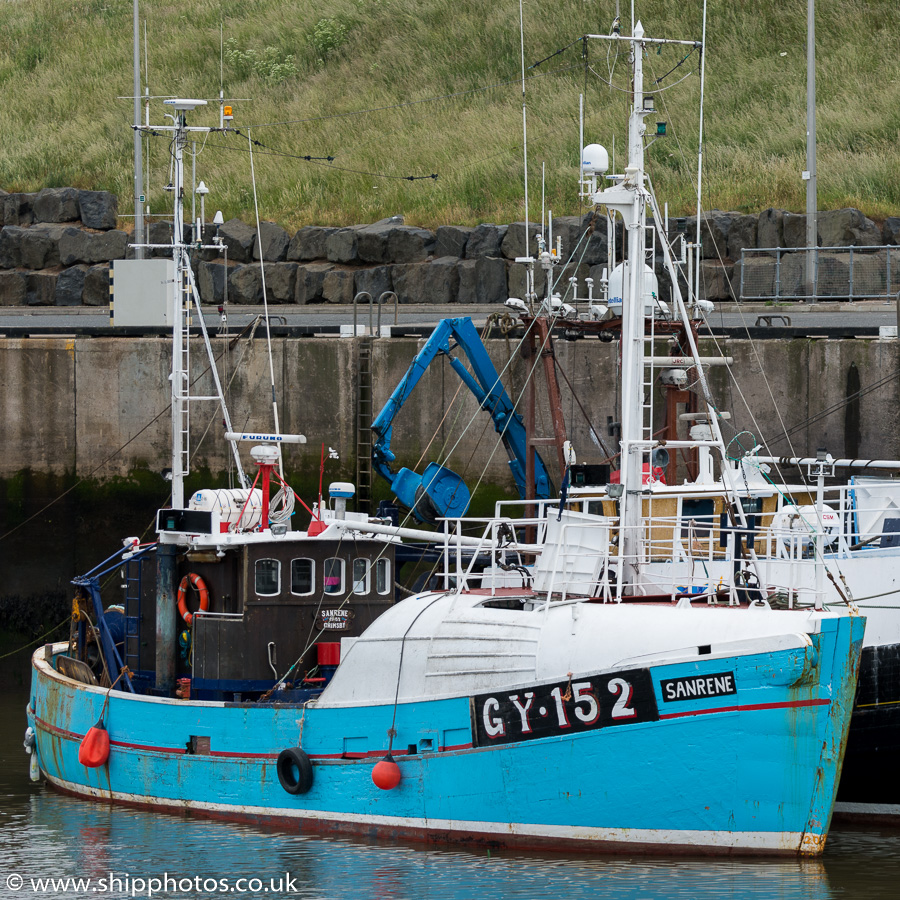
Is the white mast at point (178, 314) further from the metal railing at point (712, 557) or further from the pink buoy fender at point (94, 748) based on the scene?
the metal railing at point (712, 557)

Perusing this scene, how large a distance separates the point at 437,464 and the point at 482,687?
16.8 feet

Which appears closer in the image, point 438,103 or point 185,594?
point 185,594

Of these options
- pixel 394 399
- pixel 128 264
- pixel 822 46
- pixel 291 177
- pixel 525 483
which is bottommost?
pixel 525 483

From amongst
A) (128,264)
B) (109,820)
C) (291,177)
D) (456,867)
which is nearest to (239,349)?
(128,264)

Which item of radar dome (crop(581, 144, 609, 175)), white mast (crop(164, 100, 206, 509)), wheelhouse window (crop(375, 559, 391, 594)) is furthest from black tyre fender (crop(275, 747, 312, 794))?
radar dome (crop(581, 144, 609, 175))

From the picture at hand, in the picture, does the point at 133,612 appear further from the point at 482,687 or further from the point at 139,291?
the point at 482,687

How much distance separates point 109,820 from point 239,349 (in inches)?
344

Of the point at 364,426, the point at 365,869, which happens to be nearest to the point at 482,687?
the point at 365,869

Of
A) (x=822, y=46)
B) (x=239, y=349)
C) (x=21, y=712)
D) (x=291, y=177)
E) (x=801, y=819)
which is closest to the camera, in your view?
(x=801, y=819)

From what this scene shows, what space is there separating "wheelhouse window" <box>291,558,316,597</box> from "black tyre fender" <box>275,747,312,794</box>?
1848 mm

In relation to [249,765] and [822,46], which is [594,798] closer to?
[249,765]

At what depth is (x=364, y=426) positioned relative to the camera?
20.0m

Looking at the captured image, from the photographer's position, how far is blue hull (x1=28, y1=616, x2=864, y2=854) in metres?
10.9

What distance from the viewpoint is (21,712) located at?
18656mm
